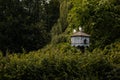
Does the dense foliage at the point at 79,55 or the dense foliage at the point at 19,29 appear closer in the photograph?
the dense foliage at the point at 79,55

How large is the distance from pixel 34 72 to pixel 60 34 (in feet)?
34.0

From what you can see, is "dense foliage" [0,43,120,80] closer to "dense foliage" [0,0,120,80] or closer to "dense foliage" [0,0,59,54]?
"dense foliage" [0,0,120,80]

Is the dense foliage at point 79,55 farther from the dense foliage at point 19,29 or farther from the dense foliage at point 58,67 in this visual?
the dense foliage at point 19,29

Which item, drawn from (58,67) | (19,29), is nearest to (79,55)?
(58,67)

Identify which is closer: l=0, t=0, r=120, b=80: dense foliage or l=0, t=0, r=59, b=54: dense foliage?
l=0, t=0, r=120, b=80: dense foliage

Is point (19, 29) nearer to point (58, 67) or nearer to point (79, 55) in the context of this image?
point (79, 55)

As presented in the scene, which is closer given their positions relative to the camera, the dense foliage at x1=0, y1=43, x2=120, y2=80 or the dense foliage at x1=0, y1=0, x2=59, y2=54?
the dense foliage at x1=0, y1=43, x2=120, y2=80

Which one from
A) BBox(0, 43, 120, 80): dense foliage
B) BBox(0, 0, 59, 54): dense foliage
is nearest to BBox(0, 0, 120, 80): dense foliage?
BBox(0, 43, 120, 80): dense foliage

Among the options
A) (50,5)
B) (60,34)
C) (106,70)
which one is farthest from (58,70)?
(50,5)

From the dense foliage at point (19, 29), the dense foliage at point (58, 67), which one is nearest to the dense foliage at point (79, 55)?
the dense foliage at point (58, 67)

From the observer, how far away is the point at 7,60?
9062mm

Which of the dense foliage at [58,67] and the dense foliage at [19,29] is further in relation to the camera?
the dense foliage at [19,29]

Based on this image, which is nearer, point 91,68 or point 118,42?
point 91,68

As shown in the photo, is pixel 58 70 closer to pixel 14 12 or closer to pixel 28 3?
pixel 14 12
